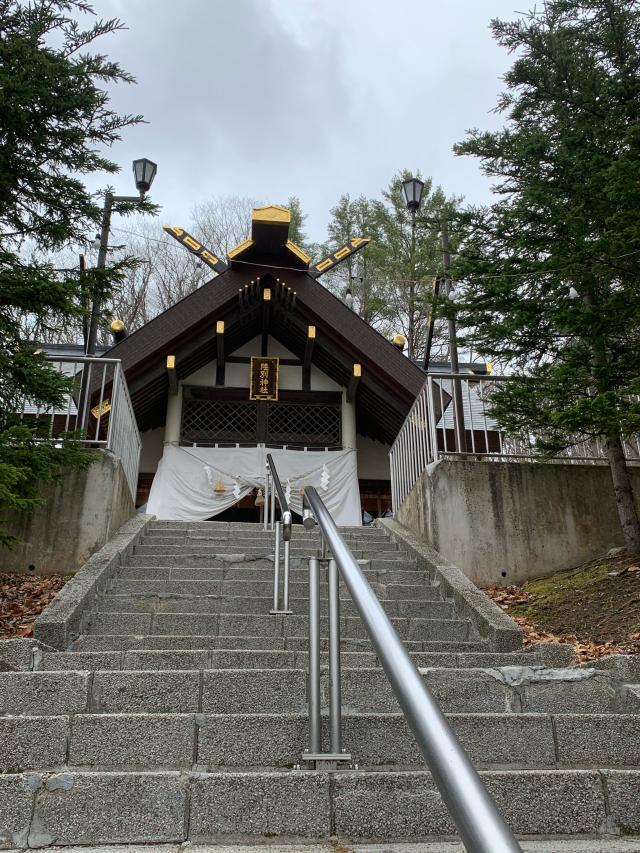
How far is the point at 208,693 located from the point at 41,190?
15.4 feet

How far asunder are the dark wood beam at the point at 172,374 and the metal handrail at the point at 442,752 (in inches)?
353

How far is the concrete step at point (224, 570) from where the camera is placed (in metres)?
5.14

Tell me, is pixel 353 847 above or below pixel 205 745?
below

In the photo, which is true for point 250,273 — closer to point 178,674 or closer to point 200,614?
point 200,614

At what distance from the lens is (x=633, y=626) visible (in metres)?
4.33

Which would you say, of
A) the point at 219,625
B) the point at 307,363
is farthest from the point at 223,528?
the point at 307,363

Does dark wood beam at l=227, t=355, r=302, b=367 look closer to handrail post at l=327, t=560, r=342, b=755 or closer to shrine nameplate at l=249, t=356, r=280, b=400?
shrine nameplate at l=249, t=356, r=280, b=400

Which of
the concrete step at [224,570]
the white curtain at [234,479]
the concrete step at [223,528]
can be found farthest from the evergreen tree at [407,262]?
the concrete step at [224,570]

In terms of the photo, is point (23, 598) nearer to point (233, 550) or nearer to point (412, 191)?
point (233, 550)

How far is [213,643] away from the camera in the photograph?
368 centimetres

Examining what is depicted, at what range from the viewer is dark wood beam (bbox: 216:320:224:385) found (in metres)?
10.4

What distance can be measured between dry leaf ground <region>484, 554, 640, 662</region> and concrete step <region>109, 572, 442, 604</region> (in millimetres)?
855

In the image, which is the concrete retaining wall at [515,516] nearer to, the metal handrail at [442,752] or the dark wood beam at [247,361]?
the metal handrail at [442,752]

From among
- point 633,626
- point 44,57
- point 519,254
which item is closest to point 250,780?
point 633,626
